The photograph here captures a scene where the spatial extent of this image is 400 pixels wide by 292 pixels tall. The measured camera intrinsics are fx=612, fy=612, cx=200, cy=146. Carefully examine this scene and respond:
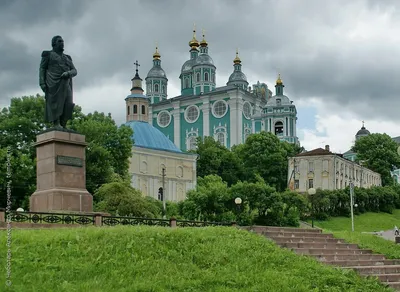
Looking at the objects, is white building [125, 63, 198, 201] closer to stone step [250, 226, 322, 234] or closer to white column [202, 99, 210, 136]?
white column [202, 99, 210, 136]

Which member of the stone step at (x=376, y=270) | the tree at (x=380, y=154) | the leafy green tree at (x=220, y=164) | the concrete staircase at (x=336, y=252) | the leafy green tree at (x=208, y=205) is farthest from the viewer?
the tree at (x=380, y=154)

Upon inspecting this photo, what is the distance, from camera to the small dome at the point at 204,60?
348 feet

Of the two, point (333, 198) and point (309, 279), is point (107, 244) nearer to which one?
point (309, 279)

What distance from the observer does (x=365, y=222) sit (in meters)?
59.0

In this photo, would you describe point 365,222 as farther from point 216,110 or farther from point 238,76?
point 238,76

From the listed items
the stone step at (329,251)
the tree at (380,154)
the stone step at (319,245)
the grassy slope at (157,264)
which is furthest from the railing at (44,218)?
the tree at (380,154)

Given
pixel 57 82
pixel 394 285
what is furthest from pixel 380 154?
pixel 394 285

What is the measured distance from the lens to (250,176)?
8094 cm

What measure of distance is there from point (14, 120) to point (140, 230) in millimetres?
24951

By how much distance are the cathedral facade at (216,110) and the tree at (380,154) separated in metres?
14.3

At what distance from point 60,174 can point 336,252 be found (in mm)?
9617

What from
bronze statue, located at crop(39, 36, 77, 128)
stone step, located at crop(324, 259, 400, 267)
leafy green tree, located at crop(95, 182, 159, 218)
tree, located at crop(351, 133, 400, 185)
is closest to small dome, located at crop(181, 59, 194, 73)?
tree, located at crop(351, 133, 400, 185)

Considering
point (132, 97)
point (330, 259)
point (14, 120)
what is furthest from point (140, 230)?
point (132, 97)

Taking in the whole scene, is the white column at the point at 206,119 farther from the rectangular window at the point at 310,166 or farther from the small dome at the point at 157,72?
the rectangular window at the point at 310,166
